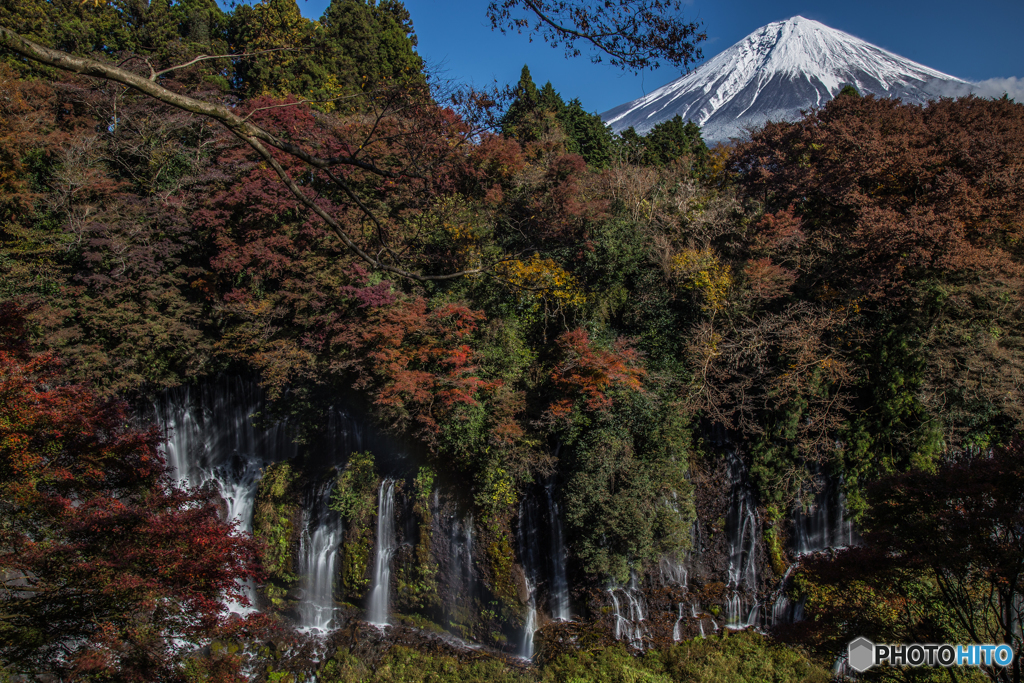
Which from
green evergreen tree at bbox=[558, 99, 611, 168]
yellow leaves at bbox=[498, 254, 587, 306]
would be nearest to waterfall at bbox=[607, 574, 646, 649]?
yellow leaves at bbox=[498, 254, 587, 306]

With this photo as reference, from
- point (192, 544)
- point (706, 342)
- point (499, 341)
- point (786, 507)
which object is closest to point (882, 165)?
point (706, 342)

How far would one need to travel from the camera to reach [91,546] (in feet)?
20.4

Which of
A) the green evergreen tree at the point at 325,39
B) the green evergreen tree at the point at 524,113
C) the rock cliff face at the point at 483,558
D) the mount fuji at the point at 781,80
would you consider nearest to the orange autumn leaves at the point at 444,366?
the rock cliff face at the point at 483,558

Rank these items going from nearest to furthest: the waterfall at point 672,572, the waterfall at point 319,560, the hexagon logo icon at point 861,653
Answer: the hexagon logo icon at point 861,653, the waterfall at point 672,572, the waterfall at point 319,560

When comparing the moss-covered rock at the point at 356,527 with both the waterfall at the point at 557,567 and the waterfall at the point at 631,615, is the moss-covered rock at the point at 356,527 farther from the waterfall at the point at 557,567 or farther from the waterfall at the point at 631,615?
the waterfall at the point at 631,615

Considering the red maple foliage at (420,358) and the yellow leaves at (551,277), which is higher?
the yellow leaves at (551,277)

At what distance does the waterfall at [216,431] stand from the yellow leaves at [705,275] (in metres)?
11.5

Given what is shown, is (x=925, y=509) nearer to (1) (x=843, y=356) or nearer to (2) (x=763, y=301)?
(1) (x=843, y=356)

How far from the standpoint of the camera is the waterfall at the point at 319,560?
11359mm

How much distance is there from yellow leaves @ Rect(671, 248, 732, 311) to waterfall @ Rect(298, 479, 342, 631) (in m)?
9.78

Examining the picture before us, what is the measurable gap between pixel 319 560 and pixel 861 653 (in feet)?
35.2

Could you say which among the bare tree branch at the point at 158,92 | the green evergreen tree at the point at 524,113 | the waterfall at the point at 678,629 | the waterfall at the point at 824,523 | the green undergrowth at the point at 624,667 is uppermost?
the green evergreen tree at the point at 524,113

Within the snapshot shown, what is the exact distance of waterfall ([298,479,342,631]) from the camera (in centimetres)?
1136

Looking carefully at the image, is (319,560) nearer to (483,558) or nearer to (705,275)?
(483,558)
